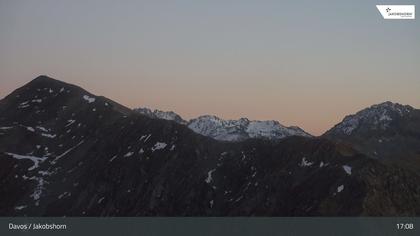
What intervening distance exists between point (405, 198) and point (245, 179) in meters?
50.0

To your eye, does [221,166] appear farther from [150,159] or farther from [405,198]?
[405,198]

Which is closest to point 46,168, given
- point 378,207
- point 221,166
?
point 221,166

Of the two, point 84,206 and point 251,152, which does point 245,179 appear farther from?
point 84,206

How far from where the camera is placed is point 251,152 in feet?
631

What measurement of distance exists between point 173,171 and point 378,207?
244 ft

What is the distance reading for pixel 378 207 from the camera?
133750 mm

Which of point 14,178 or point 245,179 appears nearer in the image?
point 245,179

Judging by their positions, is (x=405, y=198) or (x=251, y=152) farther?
(x=251, y=152)
